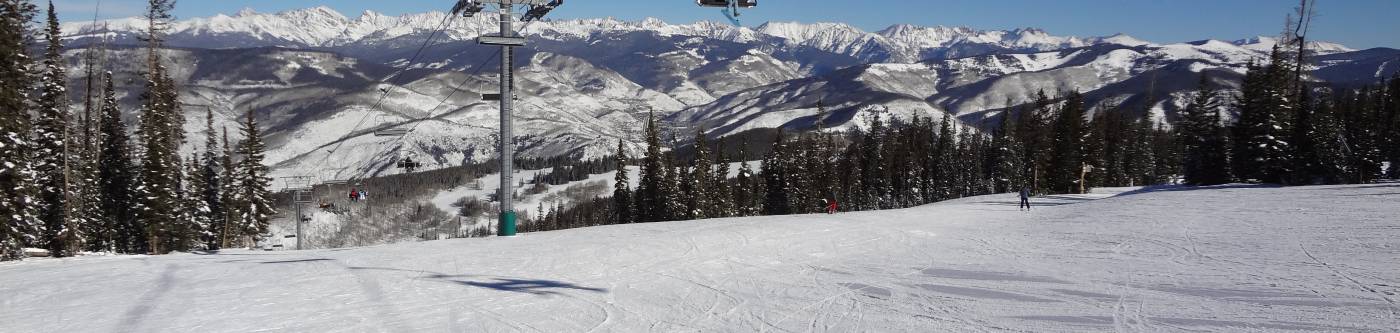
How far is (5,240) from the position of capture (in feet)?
86.8

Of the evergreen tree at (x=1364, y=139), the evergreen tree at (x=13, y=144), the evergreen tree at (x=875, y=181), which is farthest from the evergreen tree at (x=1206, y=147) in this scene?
the evergreen tree at (x=13, y=144)

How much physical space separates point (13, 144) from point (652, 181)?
4485 centimetres

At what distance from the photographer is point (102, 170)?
46.1 meters

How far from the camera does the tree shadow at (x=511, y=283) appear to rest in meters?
14.3

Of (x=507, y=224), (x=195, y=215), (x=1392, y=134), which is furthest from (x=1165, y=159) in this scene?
(x=195, y=215)

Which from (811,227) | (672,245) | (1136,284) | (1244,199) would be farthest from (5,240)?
(1244,199)

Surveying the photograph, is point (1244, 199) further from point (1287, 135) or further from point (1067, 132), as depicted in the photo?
point (1067, 132)

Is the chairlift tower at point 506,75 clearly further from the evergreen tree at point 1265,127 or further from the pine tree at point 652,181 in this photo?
the evergreen tree at point 1265,127

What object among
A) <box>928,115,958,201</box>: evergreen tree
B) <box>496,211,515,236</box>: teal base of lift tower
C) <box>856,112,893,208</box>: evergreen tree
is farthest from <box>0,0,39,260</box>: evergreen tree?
<box>928,115,958,201</box>: evergreen tree

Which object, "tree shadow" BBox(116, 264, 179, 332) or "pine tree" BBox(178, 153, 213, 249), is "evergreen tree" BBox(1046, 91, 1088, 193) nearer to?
"tree shadow" BBox(116, 264, 179, 332)

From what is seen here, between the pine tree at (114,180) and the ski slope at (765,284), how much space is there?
3022 centimetres

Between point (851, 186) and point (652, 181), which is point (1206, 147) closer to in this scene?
point (851, 186)

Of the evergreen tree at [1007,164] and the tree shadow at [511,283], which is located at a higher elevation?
the evergreen tree at [1007,164]

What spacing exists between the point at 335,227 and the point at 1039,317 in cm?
18399
